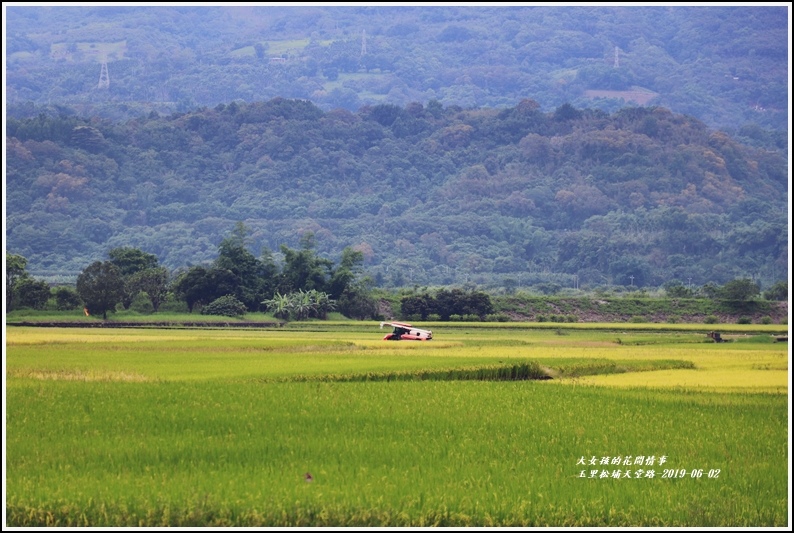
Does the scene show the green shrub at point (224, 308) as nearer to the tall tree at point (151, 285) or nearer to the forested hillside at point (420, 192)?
the tall tree at point (151, 285)

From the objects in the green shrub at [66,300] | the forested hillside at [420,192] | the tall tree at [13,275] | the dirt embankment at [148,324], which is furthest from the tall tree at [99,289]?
the forested hillside at [420,192]

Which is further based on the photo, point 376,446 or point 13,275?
point 13,275

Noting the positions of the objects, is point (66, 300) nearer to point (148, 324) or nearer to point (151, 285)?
point (148, 324)

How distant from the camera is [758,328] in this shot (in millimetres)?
48594

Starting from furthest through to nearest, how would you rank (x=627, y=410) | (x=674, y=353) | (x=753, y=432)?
(x=674, y=353)
(x=627, y=410)
(x=753, y=432)

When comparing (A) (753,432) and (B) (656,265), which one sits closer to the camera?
(A) (753,432)

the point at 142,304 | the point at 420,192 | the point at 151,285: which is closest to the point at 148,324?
the point at 142,304

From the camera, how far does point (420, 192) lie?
158 m

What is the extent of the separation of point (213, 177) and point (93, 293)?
4672 inches

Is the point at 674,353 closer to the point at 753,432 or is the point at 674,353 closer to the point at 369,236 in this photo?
the point at 753,432

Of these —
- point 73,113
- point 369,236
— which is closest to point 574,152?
point 369,236

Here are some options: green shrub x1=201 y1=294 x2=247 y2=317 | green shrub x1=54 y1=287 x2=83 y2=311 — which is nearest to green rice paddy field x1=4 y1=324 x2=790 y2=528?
green shrub x1=54 y1=287 x2=83 y2=311

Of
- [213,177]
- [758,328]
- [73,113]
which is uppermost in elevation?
[73,113]

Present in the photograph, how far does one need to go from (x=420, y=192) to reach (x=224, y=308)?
109510 millimetres
